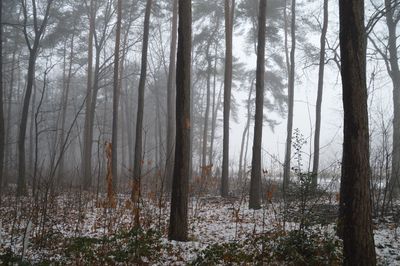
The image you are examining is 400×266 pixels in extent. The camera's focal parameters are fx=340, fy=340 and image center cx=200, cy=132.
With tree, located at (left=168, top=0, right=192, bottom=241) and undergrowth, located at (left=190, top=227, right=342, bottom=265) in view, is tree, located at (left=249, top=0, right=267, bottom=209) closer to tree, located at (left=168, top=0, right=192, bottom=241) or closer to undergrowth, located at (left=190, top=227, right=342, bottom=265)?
tree, located at (left=168, top=0, right=192, bottom=241)

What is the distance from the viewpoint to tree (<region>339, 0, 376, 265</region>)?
13.8 ft

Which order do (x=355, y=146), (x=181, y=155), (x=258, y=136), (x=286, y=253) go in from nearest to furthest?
(x=355, y=146) < (x=286, y=253) < (x=181, y=155) < (x=258, y=136)

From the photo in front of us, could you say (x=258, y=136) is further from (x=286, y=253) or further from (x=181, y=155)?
(x=286, y=253)

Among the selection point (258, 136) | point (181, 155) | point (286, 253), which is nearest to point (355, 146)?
point (286, 253)

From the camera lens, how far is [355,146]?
4.23m

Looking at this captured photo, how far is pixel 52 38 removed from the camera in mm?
16750

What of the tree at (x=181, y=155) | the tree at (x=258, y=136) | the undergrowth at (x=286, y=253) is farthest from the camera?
the tree at (x=258, y=136)

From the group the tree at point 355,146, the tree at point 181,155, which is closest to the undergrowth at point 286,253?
the tree at point 355,146

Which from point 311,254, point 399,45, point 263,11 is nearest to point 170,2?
point 263,11

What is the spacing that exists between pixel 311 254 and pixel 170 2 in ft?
53.7

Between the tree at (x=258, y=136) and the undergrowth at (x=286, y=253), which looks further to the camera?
the tree at (x=258, y=136)

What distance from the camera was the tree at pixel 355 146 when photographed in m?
4.20

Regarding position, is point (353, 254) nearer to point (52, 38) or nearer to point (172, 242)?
point (172, 242)

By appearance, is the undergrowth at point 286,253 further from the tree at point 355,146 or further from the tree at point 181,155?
the tree at point 181,155
